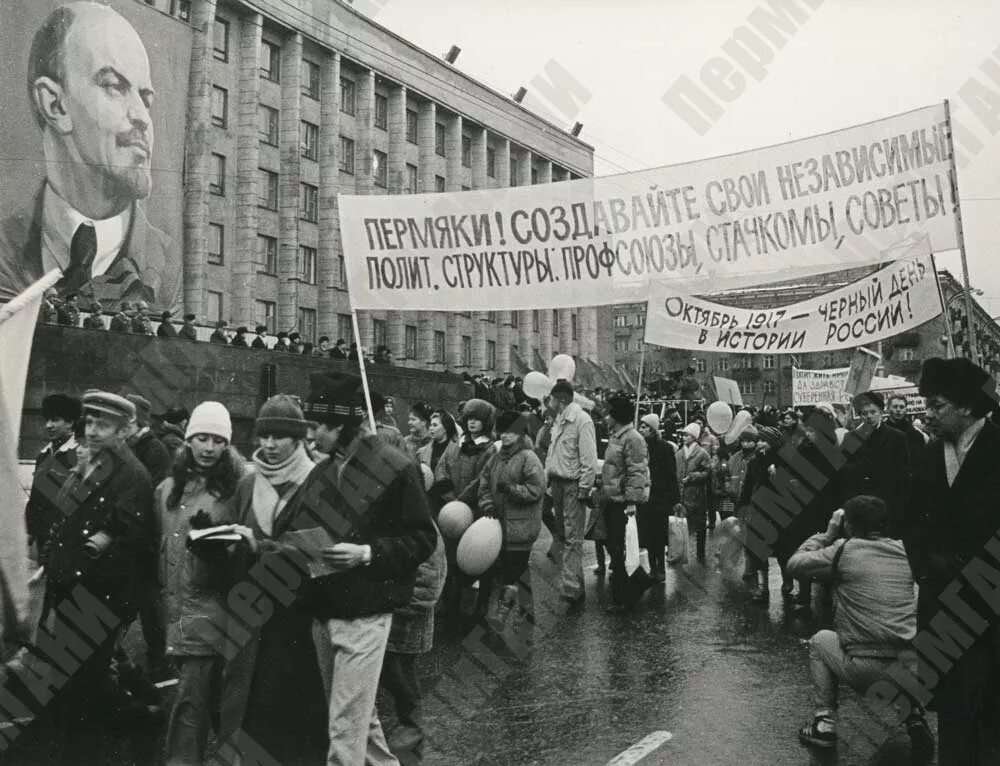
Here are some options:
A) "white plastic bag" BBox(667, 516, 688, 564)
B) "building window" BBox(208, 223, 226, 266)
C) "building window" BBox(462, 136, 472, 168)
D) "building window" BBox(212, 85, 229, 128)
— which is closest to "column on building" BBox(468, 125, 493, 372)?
"building window" BBox(462, 136, 472, 168)

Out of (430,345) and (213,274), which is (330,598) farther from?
(430,345)

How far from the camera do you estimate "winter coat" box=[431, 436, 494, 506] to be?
9.34 m

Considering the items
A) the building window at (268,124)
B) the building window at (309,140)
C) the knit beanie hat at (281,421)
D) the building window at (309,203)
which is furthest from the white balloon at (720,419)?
the building window at (309,140)

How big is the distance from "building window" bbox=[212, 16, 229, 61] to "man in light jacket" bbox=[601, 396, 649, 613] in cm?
3974

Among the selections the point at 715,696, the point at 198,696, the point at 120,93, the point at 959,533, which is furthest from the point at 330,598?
the point at 120,93

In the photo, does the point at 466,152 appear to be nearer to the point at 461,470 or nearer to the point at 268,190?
the point at 268,190

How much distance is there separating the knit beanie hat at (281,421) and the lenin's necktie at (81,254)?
2644cm

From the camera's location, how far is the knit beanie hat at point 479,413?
9264 mm

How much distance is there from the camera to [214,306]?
44.1 meters

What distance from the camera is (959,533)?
464 cm

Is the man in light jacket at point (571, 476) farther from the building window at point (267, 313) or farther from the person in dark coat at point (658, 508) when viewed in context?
the building window at point (267, 313)

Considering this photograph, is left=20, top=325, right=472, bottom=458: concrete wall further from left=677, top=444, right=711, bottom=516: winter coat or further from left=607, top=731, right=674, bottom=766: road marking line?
left=607, top=731, right=674, bottom=766: road marking line

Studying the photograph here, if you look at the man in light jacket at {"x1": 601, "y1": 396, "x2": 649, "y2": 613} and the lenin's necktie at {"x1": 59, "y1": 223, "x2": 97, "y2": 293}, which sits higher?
the lenin's necktie at {"x1": 59, "y1": 223, "x2": 97, "y2": 293}

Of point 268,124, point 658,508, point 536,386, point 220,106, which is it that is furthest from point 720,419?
point 268,124
